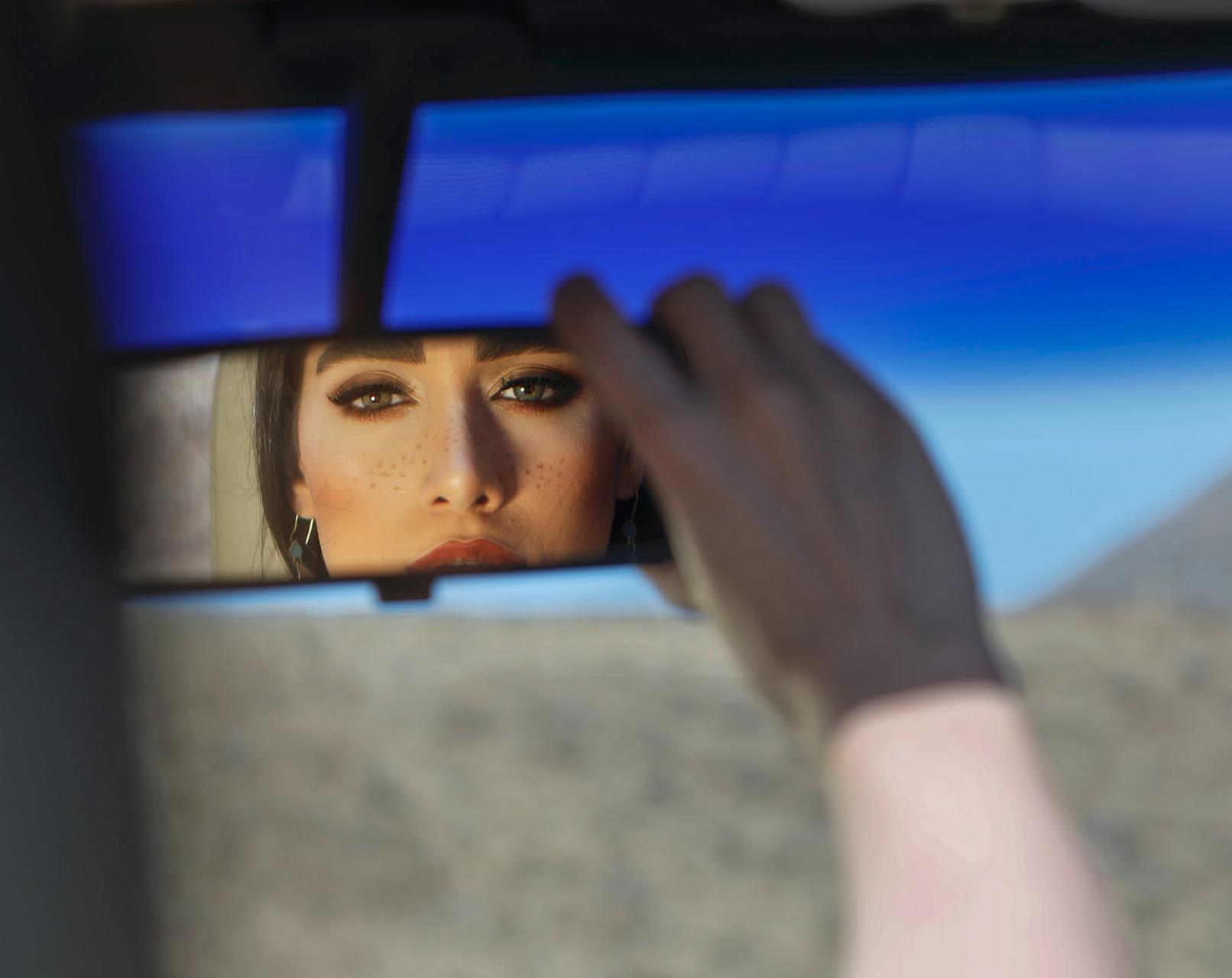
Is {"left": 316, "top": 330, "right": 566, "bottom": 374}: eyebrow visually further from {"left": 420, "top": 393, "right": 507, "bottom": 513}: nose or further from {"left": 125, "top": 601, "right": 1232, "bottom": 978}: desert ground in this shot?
{"left": 125, "top": 601, "right": 1232, "bottom": 978}: desert ground

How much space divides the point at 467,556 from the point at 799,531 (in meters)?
0.57

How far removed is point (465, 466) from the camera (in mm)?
1787

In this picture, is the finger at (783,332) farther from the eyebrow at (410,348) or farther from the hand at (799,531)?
the eyebrow at (410,348)

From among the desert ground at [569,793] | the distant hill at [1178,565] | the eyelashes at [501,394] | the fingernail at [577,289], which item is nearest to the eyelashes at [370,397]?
the eyelashes at [501,394]

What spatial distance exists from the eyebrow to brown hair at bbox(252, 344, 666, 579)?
4 centimetres

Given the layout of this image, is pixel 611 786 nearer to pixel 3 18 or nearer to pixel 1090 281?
pixel 1090 281

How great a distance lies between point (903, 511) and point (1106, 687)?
20.9 feet

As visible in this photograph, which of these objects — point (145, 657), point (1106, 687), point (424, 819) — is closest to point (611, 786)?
point (424, 819)

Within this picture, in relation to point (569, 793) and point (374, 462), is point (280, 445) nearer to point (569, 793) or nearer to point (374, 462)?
point (374, 462)

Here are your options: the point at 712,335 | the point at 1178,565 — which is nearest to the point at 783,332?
the point at 712,335

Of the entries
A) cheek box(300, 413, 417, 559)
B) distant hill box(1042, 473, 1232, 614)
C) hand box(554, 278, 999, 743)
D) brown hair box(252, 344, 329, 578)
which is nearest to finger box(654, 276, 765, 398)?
hand box(554, 278, 999, 743)

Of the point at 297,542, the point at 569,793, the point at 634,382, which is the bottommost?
the point at 569,793

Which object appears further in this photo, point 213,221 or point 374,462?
point 374,462

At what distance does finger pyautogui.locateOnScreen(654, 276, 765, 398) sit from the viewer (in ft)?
4.69
